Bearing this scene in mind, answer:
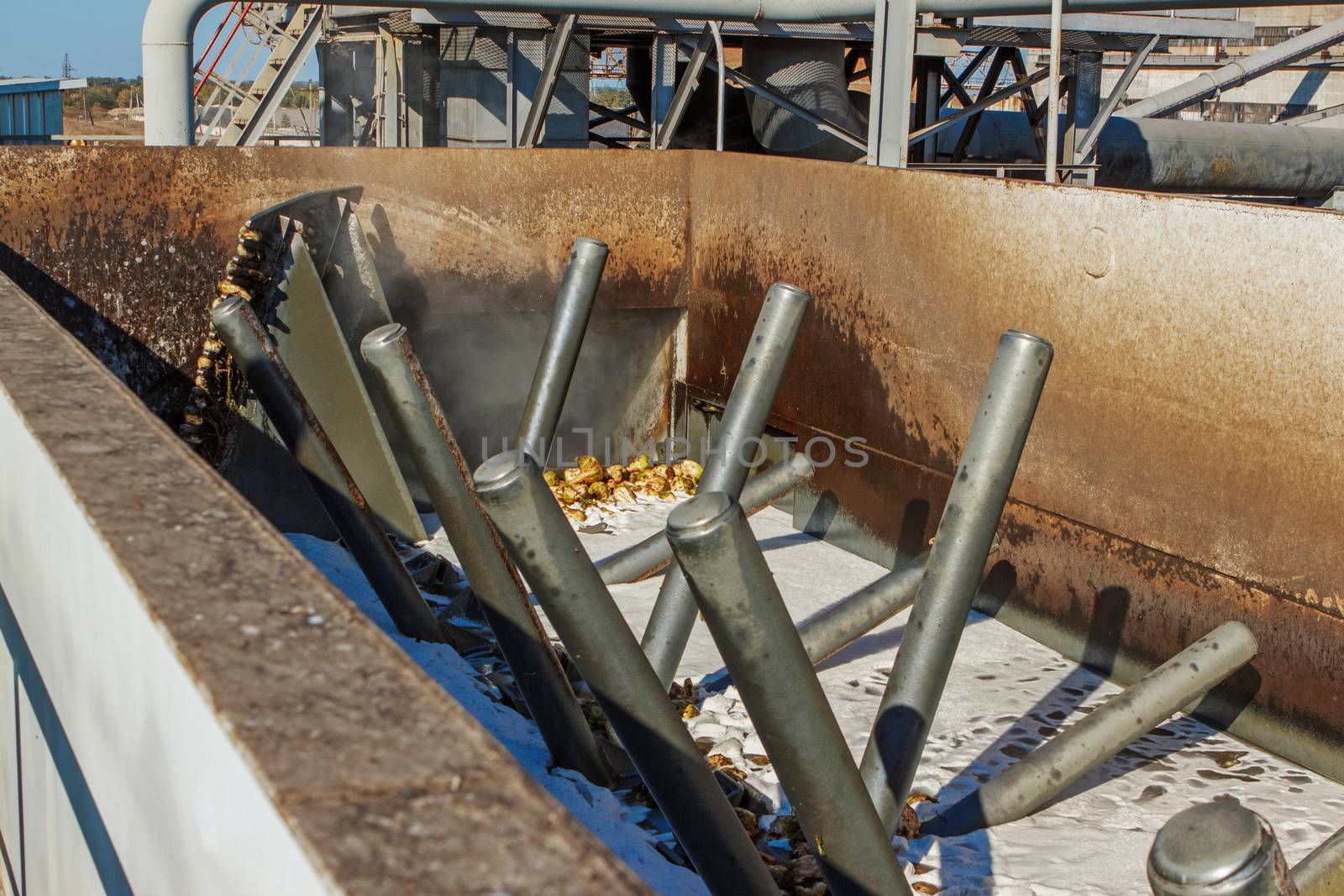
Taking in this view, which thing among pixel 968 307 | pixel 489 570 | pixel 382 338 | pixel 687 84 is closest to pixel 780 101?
pixel 687 84

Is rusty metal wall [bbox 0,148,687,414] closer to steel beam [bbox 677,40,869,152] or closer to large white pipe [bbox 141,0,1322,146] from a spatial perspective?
large white pipe [bbox 141,0,1322,146]

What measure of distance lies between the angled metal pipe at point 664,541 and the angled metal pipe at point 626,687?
6.87ft

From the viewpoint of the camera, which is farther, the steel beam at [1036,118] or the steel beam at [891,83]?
the steel beam at [1036,118]

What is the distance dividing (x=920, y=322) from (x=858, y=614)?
1271mm

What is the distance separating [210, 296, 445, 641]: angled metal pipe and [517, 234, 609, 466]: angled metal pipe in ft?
1.93

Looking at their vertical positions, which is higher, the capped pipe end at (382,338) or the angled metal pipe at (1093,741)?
the capped pipe end at (382,338)

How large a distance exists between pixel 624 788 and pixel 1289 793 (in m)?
1.69

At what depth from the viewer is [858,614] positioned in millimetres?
3941

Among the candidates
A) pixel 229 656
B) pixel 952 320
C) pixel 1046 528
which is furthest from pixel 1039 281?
pixel 229 656

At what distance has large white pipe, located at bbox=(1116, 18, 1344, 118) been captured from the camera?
529 inches

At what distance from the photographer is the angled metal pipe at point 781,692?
1.98 meters

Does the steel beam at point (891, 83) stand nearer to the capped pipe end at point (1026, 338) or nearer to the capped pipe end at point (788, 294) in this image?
the capped pipe end at point (788, 294)

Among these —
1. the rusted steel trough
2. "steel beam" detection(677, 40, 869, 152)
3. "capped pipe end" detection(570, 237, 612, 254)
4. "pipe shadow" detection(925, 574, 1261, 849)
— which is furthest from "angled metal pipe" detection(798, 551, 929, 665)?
"steel beam" detection(677, 40, 869, 152)

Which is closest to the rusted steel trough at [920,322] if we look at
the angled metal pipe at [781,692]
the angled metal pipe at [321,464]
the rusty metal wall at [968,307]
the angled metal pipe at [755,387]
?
the rusty metal wall at [968,307]
